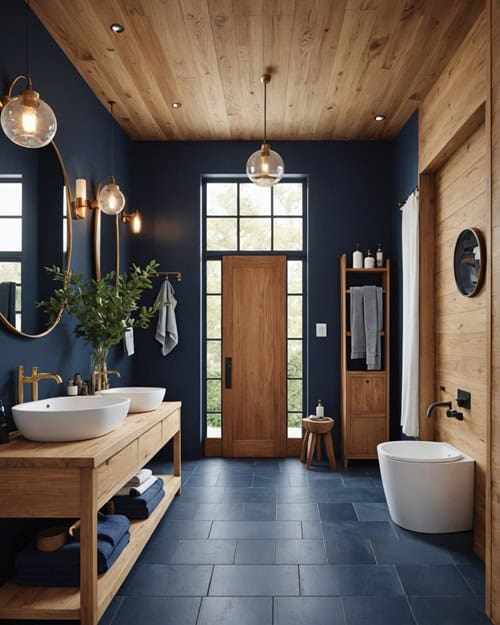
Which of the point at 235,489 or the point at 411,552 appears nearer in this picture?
the point at 411,552

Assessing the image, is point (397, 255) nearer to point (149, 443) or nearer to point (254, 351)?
point (254, 351)

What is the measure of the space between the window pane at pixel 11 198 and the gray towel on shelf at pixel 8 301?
1.13 ft

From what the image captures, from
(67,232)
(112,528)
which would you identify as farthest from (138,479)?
(67,232)

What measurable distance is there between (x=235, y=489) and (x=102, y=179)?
2.55 m

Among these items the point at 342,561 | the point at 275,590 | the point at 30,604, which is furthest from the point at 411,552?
the point at 30,604

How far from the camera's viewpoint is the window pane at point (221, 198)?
516cm

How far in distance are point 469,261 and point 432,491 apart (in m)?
1.35

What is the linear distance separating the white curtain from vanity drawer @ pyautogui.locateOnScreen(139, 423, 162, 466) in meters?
1.85

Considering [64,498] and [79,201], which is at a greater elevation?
[79,201]

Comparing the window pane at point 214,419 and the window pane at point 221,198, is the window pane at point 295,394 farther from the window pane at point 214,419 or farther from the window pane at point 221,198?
the window pane at point 221,198

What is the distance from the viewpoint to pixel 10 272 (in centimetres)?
262

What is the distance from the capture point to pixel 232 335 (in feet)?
16.5

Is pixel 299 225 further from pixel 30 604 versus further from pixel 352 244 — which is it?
pixel 30 604

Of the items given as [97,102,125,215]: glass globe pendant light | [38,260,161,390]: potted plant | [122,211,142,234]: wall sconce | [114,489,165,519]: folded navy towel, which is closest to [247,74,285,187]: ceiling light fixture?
[97,102,125,215]: glass globe pendant light
